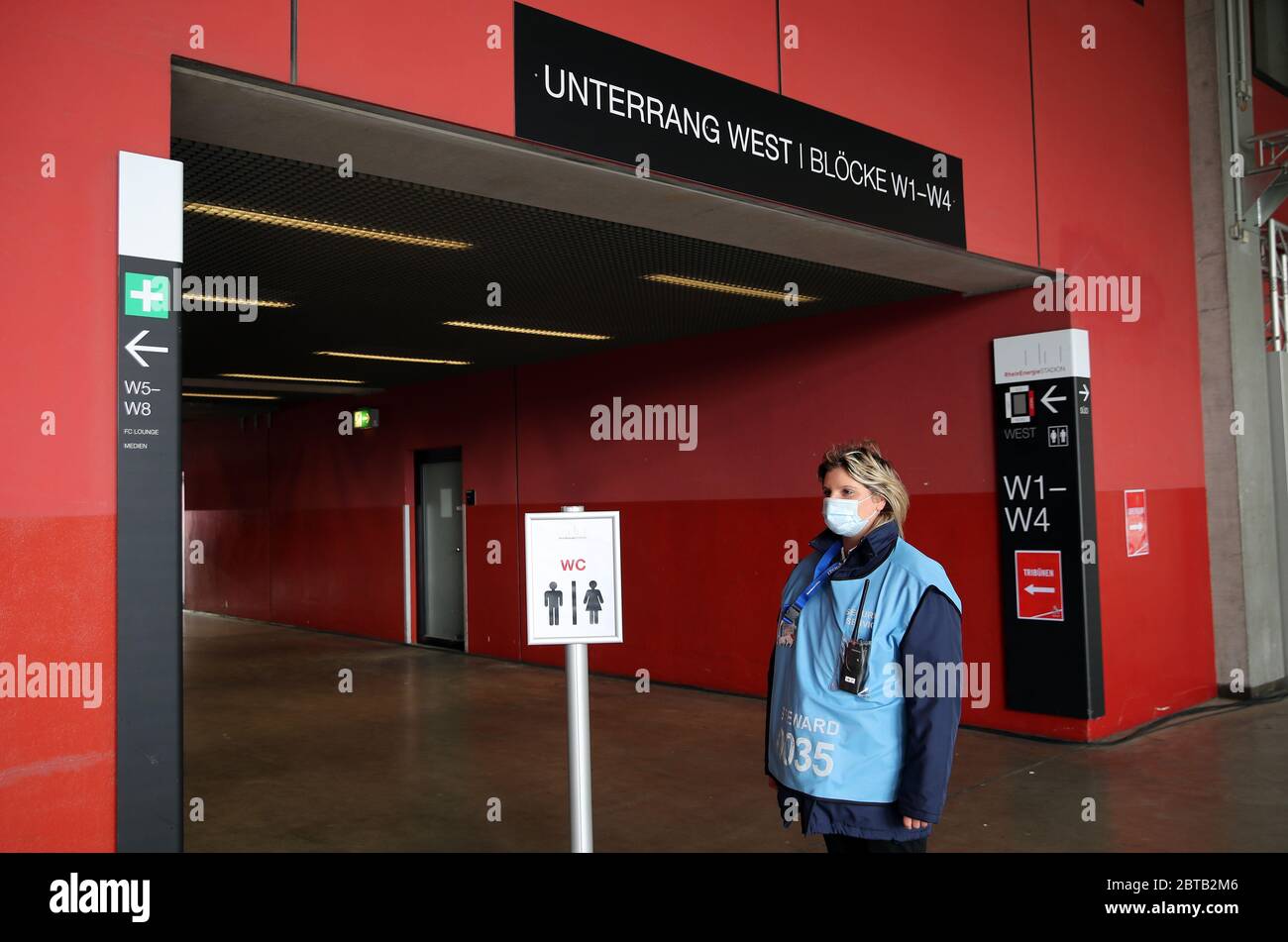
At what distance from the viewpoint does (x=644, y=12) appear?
392 cm

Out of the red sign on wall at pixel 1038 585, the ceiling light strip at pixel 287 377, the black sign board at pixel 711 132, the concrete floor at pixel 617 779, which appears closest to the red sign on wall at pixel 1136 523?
the red sign on wall at pixel 1038 585

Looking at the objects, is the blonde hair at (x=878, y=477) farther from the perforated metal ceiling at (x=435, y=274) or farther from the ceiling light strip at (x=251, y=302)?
the ceiling light strip at (x=251, y=302)

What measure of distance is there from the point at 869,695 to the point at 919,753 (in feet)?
0.57

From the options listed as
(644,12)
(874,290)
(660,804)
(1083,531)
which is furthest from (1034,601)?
(644,12)

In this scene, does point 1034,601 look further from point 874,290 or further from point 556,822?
point 556,822

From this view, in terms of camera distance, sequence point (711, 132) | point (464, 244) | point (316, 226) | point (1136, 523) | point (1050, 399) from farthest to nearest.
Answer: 1. point (1136, 523)
2. point (1050, 399)
3. point (464, 244)
4. point (316, 226)
5. point (711, 132)

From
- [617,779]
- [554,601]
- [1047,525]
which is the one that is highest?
[1047,525]

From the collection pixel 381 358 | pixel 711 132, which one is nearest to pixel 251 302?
pixel 381 358

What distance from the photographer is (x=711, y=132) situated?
13.5 ft

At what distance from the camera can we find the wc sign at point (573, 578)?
2.77 metres

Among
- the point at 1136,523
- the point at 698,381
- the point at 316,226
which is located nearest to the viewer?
the point at 316,226

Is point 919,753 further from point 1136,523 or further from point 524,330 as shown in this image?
point 524,330

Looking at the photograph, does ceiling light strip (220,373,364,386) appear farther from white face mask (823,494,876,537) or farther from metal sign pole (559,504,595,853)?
white face mask (823,494,876,537)
